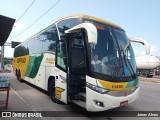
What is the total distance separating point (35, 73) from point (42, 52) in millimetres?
→ 1675

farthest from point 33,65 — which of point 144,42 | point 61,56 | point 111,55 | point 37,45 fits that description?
point 111,55

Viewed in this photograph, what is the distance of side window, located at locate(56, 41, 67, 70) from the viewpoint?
8.38 m

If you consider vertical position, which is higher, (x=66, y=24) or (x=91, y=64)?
(x=66, y=24)

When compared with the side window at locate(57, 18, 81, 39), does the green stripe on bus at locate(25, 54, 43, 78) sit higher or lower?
lower

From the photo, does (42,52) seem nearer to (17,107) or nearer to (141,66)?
(17,107)

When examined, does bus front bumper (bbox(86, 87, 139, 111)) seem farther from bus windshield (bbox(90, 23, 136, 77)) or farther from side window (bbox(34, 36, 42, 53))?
side window (bbox(34, 36, 42, 53))

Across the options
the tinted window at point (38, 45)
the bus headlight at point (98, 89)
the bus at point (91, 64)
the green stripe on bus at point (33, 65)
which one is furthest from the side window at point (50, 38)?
the bus headlight at point (98, 89)

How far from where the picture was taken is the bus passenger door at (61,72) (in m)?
8.24

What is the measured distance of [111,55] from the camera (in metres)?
7.50

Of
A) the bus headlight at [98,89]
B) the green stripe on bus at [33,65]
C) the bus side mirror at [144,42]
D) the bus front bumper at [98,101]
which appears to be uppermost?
the bus side mirror at [144,42]

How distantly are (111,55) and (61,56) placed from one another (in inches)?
82.2

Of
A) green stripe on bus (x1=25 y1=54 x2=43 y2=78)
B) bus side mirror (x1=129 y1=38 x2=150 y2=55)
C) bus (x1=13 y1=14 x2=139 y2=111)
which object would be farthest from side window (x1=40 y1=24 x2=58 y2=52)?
bus side mirror (x1=129 y1=38 x2=150 y2=55)

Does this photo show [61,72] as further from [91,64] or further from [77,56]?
[91,64]

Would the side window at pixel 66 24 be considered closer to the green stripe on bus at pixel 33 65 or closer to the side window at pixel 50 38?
the side window at pixel 50 38
